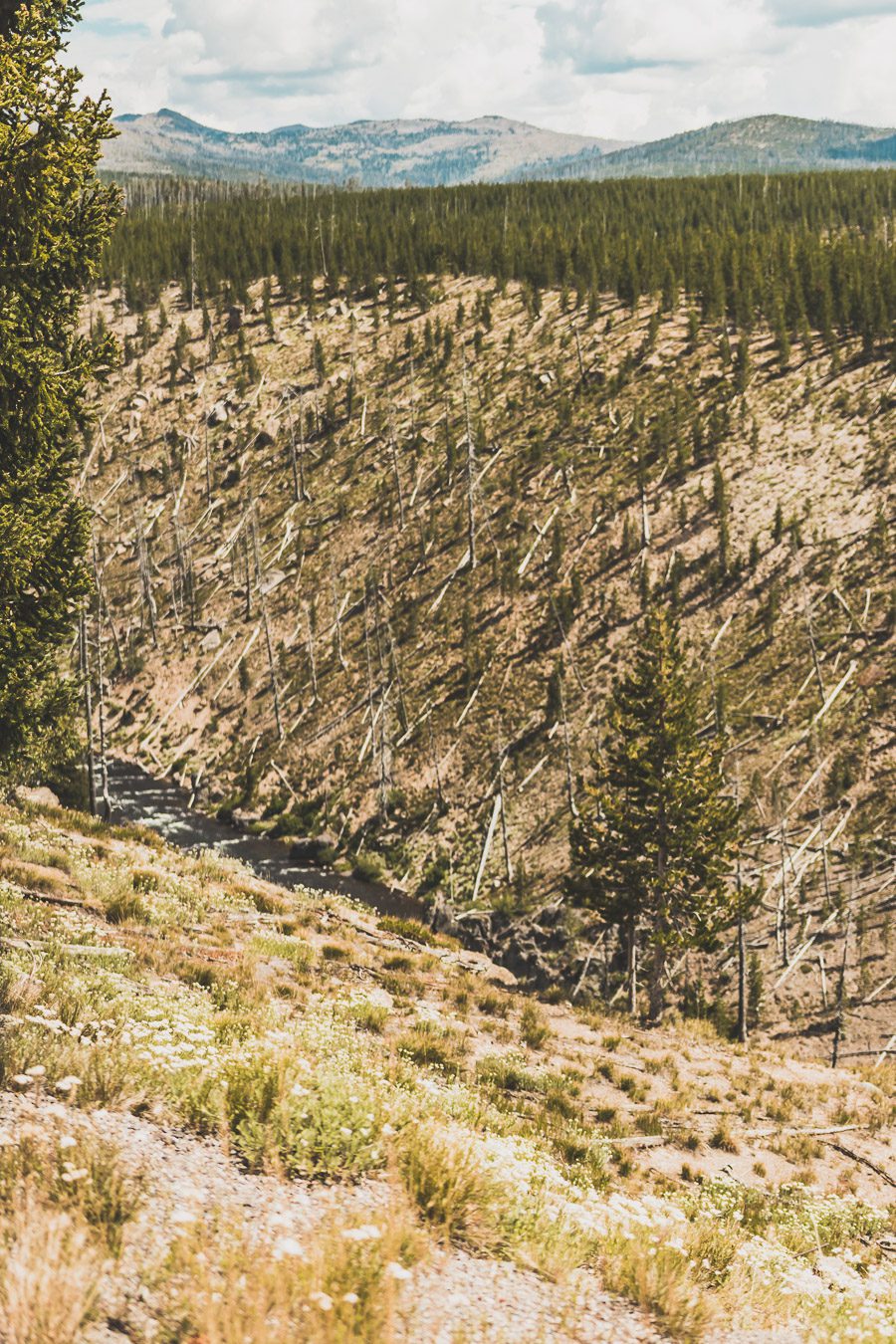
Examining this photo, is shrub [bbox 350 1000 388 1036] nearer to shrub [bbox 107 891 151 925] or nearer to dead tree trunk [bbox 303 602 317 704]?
shrub [bbox 107 891 151 925]

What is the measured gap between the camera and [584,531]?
2468 inches

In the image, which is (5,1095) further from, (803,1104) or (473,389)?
(473,389)

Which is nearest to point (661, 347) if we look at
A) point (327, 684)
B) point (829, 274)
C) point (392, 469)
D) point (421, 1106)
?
point (829, 274)

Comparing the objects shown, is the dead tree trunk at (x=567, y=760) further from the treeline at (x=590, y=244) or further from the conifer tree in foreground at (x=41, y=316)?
the treeline at (x=590, y=244)

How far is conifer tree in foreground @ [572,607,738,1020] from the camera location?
27.0 metres

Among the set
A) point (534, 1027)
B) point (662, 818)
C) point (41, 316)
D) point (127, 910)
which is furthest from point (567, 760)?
point (41, 316)

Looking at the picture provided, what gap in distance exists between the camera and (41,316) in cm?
1114

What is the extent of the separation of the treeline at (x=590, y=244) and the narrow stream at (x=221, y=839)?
56.3m

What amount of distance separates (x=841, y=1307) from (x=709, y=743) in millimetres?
24973

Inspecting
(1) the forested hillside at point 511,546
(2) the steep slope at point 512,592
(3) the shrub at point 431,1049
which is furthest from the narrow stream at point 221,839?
(3) the shrub at point 431,1049

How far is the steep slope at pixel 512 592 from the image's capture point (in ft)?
149

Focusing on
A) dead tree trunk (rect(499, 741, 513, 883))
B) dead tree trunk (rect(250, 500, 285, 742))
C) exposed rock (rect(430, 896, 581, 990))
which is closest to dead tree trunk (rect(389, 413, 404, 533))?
dead tree trunk (rect(250, 500, 285, 742))

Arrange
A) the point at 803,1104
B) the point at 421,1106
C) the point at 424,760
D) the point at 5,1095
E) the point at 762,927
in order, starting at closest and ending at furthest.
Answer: the point at 5,1095 → the point at 421,1106 → the point at 803,1104 → the point at 762,927 → the point at 424,760

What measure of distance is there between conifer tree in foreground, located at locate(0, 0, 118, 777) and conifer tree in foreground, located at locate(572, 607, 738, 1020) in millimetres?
19049
